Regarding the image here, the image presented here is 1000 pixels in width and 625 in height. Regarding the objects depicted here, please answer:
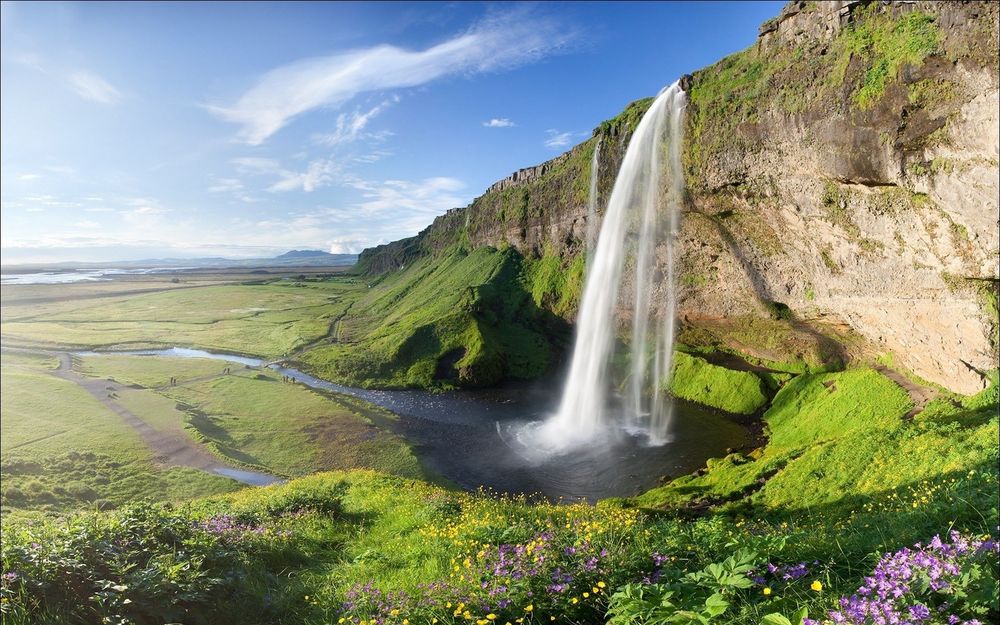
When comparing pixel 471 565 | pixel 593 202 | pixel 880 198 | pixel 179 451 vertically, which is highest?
pixel 593 202

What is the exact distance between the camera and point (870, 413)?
23.3 metres

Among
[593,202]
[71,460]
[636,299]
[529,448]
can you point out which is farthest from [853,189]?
[71,460]

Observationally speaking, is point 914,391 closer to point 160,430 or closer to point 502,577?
point 502,577

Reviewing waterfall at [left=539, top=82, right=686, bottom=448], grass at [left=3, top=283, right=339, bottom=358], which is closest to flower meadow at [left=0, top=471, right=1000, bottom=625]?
waterfall at [left=539, top=82, right=686, bottom=448]

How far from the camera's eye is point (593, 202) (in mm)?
50156

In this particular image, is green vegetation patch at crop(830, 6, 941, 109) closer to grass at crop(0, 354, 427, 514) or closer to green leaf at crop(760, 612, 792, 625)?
green leaf at crop(760, 612, 792, 625)

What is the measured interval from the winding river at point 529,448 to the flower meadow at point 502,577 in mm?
15060

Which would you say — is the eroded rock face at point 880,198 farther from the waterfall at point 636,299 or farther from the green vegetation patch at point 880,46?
the waterfall at point 636,299

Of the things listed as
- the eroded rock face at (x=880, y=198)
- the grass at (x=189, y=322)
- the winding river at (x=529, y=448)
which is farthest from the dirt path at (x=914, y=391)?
the grass at (x=189, y=322)

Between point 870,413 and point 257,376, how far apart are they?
4026 centimetres

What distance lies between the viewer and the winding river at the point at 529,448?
75.8 feet

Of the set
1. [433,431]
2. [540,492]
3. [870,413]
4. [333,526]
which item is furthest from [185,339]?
[870,413]

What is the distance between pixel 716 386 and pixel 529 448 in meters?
15.6

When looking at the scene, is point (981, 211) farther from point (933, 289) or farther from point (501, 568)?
point (501, 568)
